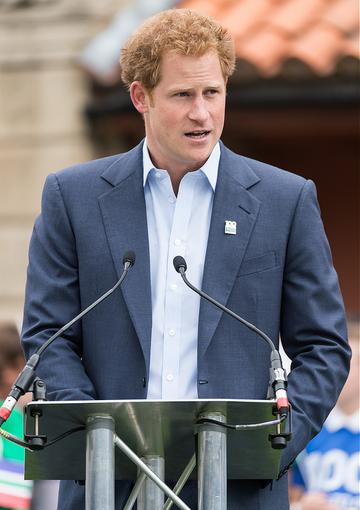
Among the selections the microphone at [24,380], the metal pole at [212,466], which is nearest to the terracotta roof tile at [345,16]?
the microphone at [24,380]

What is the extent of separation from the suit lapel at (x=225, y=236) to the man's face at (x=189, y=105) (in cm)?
14

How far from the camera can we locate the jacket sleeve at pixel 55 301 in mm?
4551

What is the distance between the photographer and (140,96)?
4.80 metres

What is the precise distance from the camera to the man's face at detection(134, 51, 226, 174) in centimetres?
456

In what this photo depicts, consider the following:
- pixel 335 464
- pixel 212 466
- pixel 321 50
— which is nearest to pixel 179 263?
pixel 212 466

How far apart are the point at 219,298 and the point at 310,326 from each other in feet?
0.93

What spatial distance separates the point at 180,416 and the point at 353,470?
327 cm

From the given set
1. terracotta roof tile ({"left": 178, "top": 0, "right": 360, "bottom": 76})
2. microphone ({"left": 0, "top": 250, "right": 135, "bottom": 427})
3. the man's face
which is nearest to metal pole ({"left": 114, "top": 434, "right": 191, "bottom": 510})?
microphone ({"left": 0, "top": 250, "right": 135, "bottom": 427})

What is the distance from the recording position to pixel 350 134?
10258mm

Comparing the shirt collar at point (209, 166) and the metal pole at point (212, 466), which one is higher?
the shirt collar at point (209, 166)

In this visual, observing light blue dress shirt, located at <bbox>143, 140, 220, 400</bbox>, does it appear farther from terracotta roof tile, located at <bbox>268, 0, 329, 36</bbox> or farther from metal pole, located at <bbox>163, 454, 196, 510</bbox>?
terracotta roof tile, located at <bbox>268, 0, 329, 36</bbox>

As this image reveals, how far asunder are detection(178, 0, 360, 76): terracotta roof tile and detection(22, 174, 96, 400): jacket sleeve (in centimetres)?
490

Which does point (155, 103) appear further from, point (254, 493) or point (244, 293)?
point (254, 493)

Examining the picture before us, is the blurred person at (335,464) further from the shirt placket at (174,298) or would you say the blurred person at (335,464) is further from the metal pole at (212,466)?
the metal pole at (212,466)
